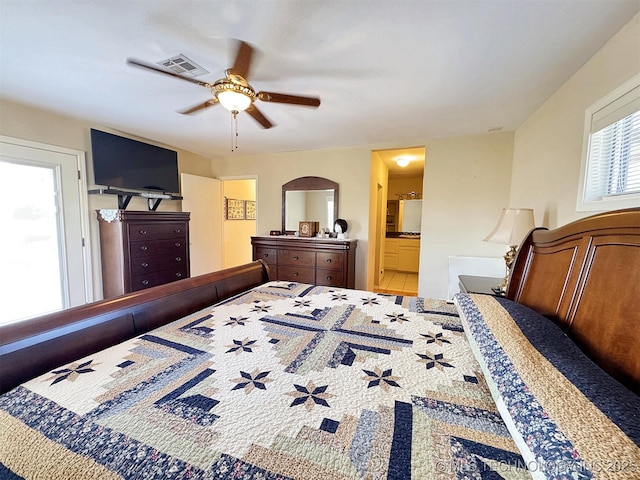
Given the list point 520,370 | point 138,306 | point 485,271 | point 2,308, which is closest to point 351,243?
point 485,271

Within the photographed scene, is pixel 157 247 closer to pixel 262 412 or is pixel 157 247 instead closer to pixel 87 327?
pixel 87 327

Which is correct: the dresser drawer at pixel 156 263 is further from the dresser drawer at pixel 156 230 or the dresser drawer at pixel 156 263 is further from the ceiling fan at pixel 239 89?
the ceiling fan at pixel 239 89

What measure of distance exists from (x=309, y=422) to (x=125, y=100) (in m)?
2.96

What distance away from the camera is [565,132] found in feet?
6.28

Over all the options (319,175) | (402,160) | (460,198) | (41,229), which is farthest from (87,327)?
(402,160)

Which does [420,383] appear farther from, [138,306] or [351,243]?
[351,243]

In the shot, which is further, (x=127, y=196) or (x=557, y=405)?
(x=127, y=196)

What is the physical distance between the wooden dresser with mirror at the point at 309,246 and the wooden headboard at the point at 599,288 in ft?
7.62

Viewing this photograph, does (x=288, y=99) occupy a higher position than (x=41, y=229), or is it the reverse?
(x=288, y=99)

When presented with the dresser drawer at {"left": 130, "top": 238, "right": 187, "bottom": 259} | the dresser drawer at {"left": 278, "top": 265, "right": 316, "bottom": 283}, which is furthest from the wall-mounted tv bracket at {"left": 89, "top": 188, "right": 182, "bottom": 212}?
the dresser drawer at {"left": 278, "top": 265, "right": 316, "bottom": 283}

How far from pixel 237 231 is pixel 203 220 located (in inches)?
38.2

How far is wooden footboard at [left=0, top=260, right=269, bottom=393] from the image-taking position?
0.92 meters

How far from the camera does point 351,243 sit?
11.8 ft

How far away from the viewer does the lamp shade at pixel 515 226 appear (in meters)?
2.12
